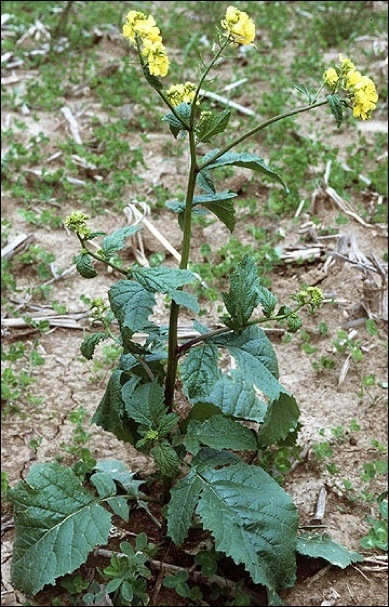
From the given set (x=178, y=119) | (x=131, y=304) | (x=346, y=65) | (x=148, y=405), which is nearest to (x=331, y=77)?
(x=346, y=65)

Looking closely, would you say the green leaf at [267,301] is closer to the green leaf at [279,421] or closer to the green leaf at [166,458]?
the green leaf at [279,421]

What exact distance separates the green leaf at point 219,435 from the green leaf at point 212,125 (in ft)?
2.92

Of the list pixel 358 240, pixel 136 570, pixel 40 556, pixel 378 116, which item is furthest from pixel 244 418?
pixel 378 116

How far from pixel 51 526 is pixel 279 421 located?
81 cm

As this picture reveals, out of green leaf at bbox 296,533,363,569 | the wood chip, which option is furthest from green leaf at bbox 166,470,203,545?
the wood chip

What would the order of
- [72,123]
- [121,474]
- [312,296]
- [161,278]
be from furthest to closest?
[72,123] < [121,474] < [312,296] < [161,278]

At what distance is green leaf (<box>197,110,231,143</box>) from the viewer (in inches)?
91.1

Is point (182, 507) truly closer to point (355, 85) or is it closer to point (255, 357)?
point (255, 357)

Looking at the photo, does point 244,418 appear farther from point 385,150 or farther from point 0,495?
point 385,150

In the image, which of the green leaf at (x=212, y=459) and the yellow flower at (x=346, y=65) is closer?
the yellow flower at (x=346, y=65)

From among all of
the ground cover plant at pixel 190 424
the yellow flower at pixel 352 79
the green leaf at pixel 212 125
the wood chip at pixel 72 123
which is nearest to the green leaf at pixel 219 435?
the ground cover plant at pixel 190 424

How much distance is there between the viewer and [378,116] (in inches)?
226

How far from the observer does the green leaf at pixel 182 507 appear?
241 cm

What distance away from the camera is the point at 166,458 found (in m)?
2.44
